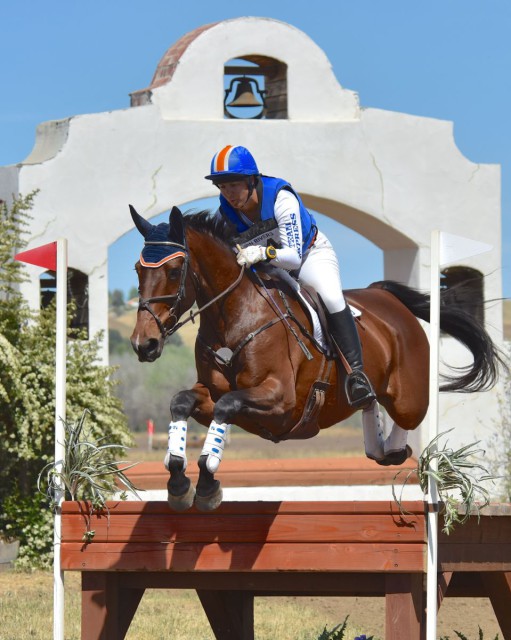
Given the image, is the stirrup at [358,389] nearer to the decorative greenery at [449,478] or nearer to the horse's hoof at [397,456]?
the decorative greenery at [449,478]

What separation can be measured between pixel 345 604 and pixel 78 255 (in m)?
3.61

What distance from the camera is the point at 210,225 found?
510cm

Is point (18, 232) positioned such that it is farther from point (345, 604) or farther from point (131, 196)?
point (345, 604)

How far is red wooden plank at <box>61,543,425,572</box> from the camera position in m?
4.61

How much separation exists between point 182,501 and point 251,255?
42.4 inches

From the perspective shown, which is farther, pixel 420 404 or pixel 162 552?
pixel 420 404

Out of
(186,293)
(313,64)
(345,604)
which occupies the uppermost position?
(313,64)

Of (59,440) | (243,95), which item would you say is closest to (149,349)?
(59,440)

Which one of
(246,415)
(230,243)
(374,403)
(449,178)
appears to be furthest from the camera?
(449,178)

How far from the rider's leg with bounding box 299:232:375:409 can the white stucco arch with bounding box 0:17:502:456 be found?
4571 millimetres

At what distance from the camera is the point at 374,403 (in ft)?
18.5

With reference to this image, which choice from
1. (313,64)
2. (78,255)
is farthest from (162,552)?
(313,64)

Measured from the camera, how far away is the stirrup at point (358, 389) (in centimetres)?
Result: 520

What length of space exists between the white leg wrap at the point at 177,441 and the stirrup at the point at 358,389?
0.87 m
